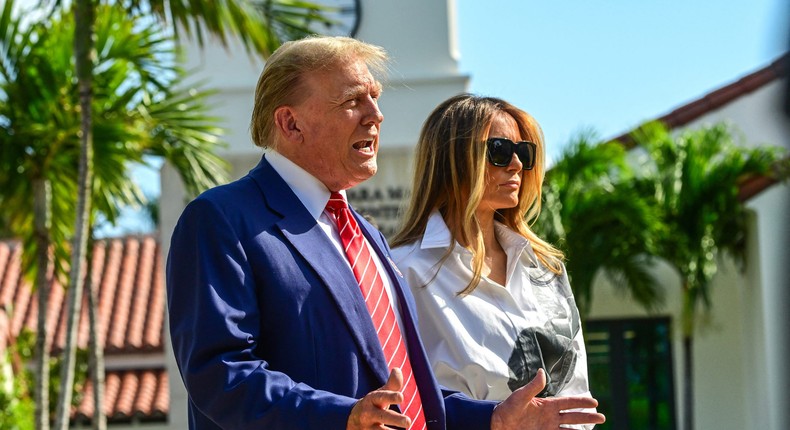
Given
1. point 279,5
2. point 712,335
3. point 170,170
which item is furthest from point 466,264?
point 712,335

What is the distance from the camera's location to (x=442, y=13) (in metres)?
13.4

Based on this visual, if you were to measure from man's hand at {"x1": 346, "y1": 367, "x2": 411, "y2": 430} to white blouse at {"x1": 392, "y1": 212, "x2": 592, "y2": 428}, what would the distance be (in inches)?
45.0

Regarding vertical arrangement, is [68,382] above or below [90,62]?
below

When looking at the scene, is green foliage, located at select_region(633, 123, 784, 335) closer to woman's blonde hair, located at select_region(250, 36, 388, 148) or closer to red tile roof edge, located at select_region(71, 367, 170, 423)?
red tile roof edge, located at select_region(71, 367, 170, 423)

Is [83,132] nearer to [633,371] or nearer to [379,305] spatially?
[379,305]

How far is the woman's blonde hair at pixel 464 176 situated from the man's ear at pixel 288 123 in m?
0.94

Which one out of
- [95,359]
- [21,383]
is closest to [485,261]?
[95,359]

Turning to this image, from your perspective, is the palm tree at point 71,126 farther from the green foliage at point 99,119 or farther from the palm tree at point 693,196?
the palm tree at point 693,196

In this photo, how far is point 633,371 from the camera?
15477 millimetres

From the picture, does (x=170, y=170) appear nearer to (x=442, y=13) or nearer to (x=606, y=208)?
(x=442, y=13)

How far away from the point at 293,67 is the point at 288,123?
0.11 meters

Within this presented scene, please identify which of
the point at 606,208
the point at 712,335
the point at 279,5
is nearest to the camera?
the point at 279,5

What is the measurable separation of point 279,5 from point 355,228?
5719mm

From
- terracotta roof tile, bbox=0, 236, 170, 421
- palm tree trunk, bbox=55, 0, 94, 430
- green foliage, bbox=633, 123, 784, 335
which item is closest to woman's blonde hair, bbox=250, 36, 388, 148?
palm tree trunk, bbox=55, 0, 94, 430
